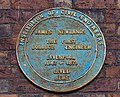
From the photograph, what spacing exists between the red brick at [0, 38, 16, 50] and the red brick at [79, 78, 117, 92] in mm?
768

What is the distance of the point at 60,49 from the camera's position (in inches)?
193

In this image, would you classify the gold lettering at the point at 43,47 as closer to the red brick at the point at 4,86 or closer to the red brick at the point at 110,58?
the red brick at the point at 4,86

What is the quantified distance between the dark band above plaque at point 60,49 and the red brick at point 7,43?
0.05 m

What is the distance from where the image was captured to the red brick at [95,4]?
501 centimetres

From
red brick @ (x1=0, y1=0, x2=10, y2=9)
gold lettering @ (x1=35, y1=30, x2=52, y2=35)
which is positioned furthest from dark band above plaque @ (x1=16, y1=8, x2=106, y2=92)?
red brick @ (x1=0, y1=0, x2=10, y2=9)

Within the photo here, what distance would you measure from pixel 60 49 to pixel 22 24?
1.42ft

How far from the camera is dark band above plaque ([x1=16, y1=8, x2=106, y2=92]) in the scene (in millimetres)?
4855

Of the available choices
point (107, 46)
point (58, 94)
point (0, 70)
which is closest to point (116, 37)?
point (107, 46)

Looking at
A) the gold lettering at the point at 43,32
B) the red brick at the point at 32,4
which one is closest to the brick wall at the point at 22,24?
the red brick at the point at 32,4

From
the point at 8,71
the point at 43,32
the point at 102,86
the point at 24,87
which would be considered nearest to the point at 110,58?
the point at 102,86

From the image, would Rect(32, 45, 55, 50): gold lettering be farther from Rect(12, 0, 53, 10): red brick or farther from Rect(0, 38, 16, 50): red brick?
Rect(12, 0, 53, 10): red brick

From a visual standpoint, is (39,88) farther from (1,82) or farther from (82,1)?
(82,1)

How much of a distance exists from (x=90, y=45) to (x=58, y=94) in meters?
0.55

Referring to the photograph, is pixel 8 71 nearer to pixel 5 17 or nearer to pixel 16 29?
pixel 16 29
